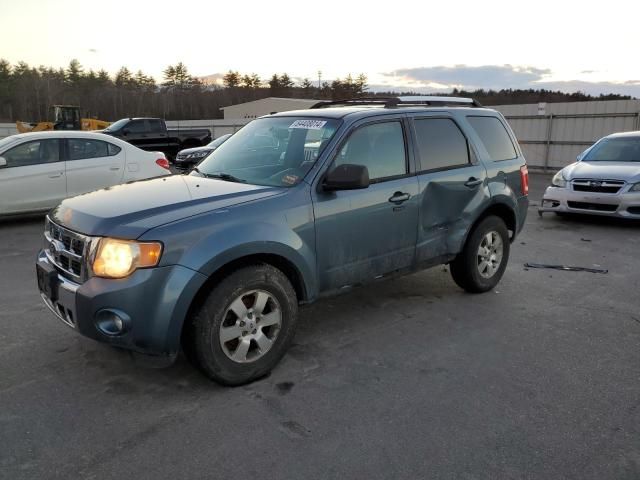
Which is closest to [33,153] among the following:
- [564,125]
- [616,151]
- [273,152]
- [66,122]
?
[273,152]

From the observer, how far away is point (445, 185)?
474 cm

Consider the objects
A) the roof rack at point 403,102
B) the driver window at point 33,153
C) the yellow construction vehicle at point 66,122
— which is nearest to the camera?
the roof rack at point 403,102

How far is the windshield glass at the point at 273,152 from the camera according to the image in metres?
3.99

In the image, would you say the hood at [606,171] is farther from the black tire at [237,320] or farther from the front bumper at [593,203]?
the black tire at [237,320]

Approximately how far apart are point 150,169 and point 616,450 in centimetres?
885

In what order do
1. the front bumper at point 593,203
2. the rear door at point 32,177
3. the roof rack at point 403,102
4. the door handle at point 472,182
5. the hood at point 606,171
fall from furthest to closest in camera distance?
the hood at point 606,171 < the front bumper at point 593,203 < the rear door at point 32,177 < the door handle at point 472,182 < the roof rack at point 403,102

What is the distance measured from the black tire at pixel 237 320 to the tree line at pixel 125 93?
77068 millimetres

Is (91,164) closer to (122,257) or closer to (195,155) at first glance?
(122,257)

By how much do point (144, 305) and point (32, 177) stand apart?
674cm

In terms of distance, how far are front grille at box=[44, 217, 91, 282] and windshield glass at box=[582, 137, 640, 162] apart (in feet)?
31.9

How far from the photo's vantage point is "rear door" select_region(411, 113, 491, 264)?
4.61 m

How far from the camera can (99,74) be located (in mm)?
100562

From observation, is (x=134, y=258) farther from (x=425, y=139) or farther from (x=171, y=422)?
(x=425, y=139)

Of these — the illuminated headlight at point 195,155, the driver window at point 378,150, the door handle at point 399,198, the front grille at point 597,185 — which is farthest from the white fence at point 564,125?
the door handle at point 399,198
